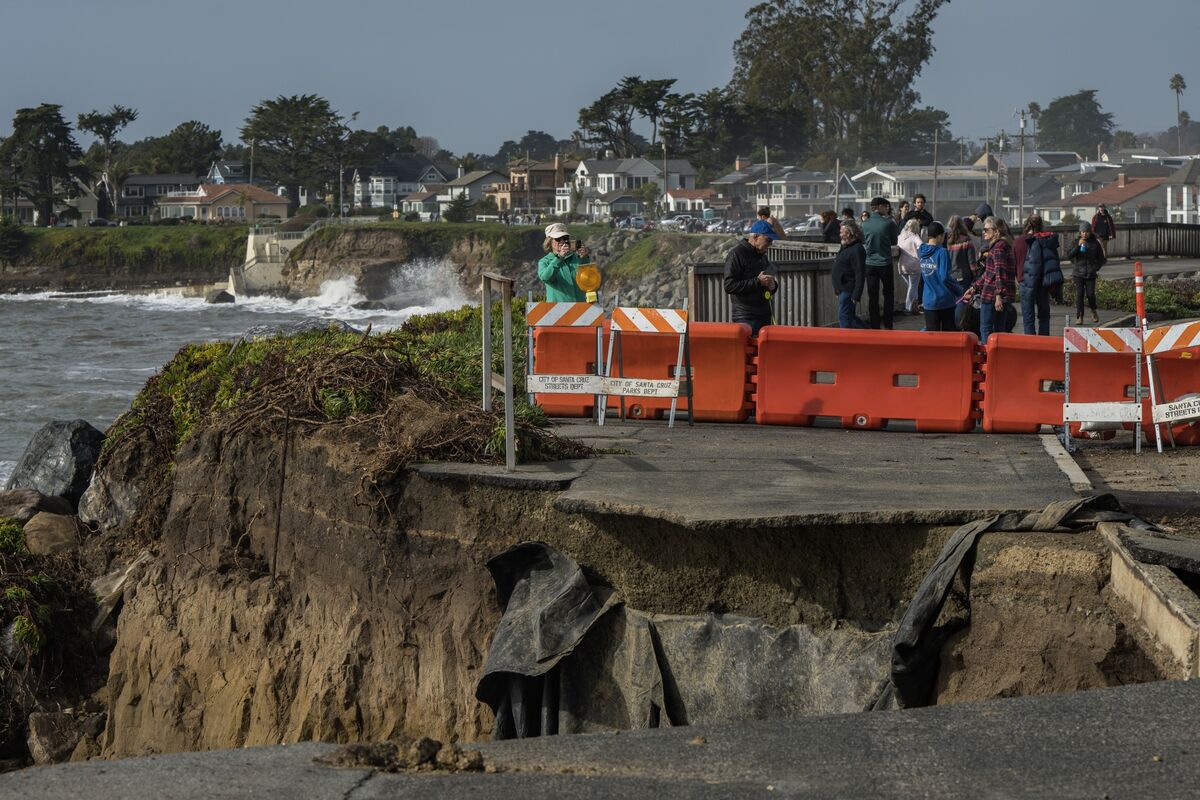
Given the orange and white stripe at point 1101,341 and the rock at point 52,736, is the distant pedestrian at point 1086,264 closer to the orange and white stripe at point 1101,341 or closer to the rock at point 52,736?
the orange and white stripe at point 1101,341

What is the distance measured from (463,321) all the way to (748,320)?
14.0 ft

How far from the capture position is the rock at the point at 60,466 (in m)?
18.8

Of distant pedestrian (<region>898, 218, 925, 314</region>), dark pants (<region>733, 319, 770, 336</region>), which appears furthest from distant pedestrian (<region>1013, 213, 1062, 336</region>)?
dark pants (<region>733, 319, 770, 336</region>)

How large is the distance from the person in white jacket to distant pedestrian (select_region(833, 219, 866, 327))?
6.12 feet

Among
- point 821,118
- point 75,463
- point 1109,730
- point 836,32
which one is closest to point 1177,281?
point 75,463

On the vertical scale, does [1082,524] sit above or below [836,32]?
below

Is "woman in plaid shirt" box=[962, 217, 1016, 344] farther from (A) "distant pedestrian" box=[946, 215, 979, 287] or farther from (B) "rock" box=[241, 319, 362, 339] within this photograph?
(B) "rock" box=[241, 319, 362, 339]

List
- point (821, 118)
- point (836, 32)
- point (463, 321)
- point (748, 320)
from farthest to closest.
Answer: point (821, 118)
point (836, 32)
point (463, 321)
point (748, 320)

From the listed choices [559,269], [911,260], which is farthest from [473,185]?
[559,269]

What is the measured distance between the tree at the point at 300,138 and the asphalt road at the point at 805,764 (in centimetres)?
14638

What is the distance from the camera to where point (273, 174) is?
151375 mm

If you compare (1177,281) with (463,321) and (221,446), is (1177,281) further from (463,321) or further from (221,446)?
(221,446)

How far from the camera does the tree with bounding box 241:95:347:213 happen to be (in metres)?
148

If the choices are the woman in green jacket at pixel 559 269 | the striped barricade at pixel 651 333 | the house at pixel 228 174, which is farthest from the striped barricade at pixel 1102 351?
the house at pixel 228 174
